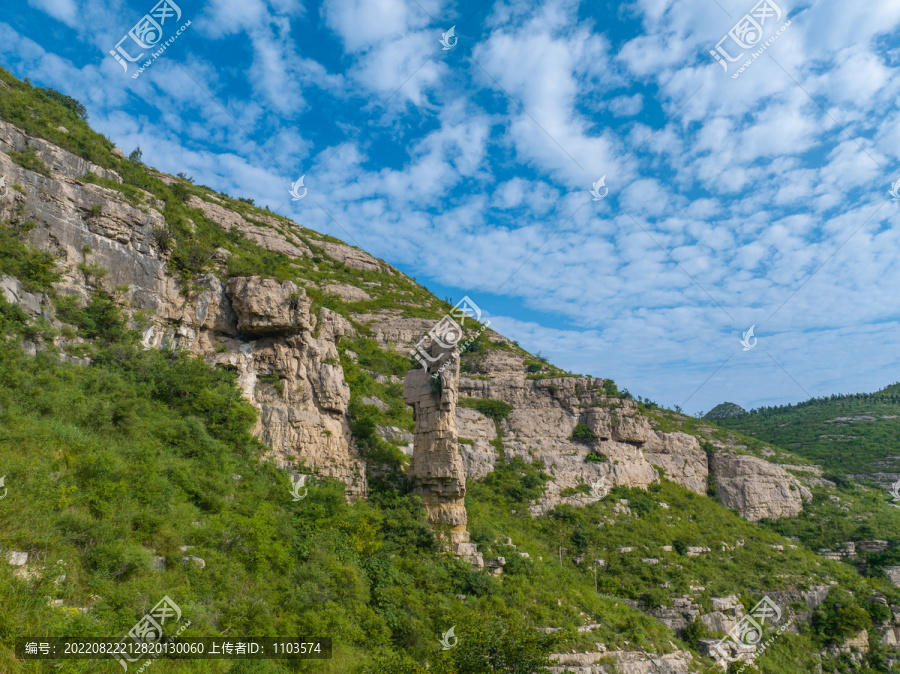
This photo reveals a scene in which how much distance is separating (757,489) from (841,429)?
3979cm

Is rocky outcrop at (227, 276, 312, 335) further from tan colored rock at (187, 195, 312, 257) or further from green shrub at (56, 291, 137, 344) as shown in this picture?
tan colored rock at (187, 195, 312, 257)

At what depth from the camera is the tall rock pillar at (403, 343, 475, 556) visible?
27594mm

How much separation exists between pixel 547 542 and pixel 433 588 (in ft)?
62.0

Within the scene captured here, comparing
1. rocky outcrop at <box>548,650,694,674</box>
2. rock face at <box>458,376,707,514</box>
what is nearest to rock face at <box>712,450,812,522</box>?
rock face at <box>458,376,707,514</box>

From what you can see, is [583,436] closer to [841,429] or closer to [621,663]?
[621,663]

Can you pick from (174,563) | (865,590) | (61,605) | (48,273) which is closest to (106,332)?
(48,273)

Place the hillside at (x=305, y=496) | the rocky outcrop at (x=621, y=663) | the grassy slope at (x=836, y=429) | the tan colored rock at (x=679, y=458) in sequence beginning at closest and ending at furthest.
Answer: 1. the hillside at (x=305, y=496)
2. the rocky outcrop at (x=621, y=663)
3. the tan colored rock at (x=679, y=458)
4. the grassy slope at (x=836, y=429)

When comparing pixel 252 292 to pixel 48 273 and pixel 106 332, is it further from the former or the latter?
pixel 48 273

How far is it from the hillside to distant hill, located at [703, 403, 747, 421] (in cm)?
6736

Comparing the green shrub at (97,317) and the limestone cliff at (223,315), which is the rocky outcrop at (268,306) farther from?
the green shrub at (97,317)

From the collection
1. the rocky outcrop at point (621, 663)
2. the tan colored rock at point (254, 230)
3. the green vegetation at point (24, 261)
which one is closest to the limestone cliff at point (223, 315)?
the green vegetation at point (24, 261)

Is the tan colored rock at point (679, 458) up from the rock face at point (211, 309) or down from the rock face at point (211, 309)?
down

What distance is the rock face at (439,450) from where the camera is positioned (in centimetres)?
2770

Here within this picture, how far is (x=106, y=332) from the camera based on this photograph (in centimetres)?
2405
